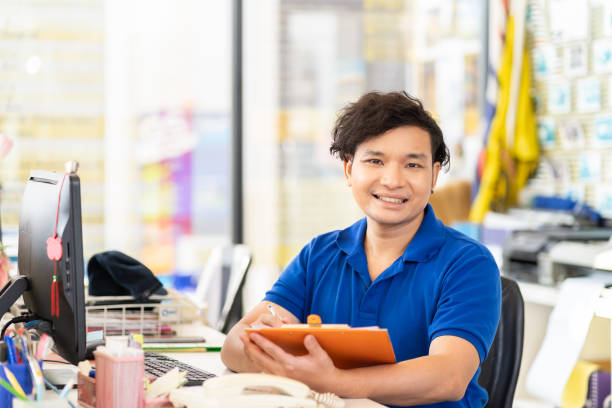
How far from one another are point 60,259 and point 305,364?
1.55 ft

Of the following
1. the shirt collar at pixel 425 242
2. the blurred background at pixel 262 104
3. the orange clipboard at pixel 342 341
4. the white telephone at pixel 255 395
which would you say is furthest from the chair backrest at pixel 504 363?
the blurred background at pixel 262 104

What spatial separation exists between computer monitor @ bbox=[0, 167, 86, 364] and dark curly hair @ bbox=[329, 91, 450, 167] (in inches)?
25.0

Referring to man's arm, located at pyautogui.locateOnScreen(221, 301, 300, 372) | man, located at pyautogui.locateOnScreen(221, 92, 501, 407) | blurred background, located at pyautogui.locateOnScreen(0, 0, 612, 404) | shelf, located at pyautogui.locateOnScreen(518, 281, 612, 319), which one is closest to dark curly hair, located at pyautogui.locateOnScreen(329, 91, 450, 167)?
man, located at pyautogui.locateOnScreen(221, 92, 501, 407)

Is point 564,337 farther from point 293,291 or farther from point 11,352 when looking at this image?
point 11,352

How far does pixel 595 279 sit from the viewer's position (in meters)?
3.30

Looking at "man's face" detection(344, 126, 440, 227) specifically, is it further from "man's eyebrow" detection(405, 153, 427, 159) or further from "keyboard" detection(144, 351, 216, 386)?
"keyboard" detection(144, 351, 216, 386)

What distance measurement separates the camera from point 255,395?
4.50 feet

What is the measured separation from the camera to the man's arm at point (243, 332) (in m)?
1.65

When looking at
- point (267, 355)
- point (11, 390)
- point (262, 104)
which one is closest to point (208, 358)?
point (267, 355)

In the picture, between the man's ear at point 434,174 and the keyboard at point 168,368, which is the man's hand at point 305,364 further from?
the man's ear at point 434,174

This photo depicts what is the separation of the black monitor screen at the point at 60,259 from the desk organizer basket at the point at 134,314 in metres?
0.47

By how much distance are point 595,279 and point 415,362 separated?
1.99 m

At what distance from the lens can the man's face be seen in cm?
179

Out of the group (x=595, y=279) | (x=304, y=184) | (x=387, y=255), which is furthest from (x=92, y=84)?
(x=387, y=255)
